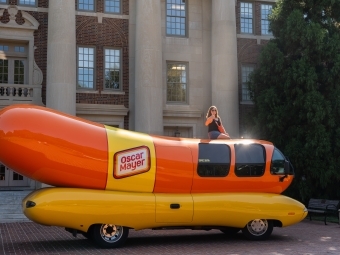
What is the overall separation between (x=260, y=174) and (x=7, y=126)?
599 cm

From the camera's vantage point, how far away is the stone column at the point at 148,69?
2234cm

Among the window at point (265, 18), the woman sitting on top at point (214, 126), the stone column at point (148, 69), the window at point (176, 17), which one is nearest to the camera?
the woman sitting on top at point (214, 126)

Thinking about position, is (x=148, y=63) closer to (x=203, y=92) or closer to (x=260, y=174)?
(x=203, y=92)

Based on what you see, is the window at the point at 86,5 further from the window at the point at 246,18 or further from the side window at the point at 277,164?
the side window at the point at 277,164

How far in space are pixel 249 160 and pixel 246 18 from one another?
14.2 meters

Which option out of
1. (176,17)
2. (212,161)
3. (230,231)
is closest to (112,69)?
(176,17)

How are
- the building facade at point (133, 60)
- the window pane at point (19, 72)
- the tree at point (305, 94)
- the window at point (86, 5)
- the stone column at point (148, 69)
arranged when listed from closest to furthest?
the tree at point (305, 94), the building facade at point (133, 60), the stone column at point (148, 69), the window pane at point (19, 72), the window at point (86, 5)

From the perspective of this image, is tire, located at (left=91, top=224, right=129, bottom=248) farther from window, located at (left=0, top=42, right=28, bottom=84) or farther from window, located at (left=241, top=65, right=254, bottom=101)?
window, located at (left=241, top=65, right=254, bottom=101)

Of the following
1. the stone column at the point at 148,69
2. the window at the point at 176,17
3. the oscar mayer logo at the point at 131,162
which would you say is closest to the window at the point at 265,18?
the window at the point at 176,17

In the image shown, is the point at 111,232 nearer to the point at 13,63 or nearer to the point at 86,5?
the point at 13,63

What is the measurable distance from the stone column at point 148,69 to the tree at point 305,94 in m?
4.00

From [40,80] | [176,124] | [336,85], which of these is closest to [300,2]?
[336,85]

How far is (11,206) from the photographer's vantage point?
1969 centimetres

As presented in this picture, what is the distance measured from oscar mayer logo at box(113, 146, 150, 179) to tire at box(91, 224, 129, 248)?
1138 millimetres
